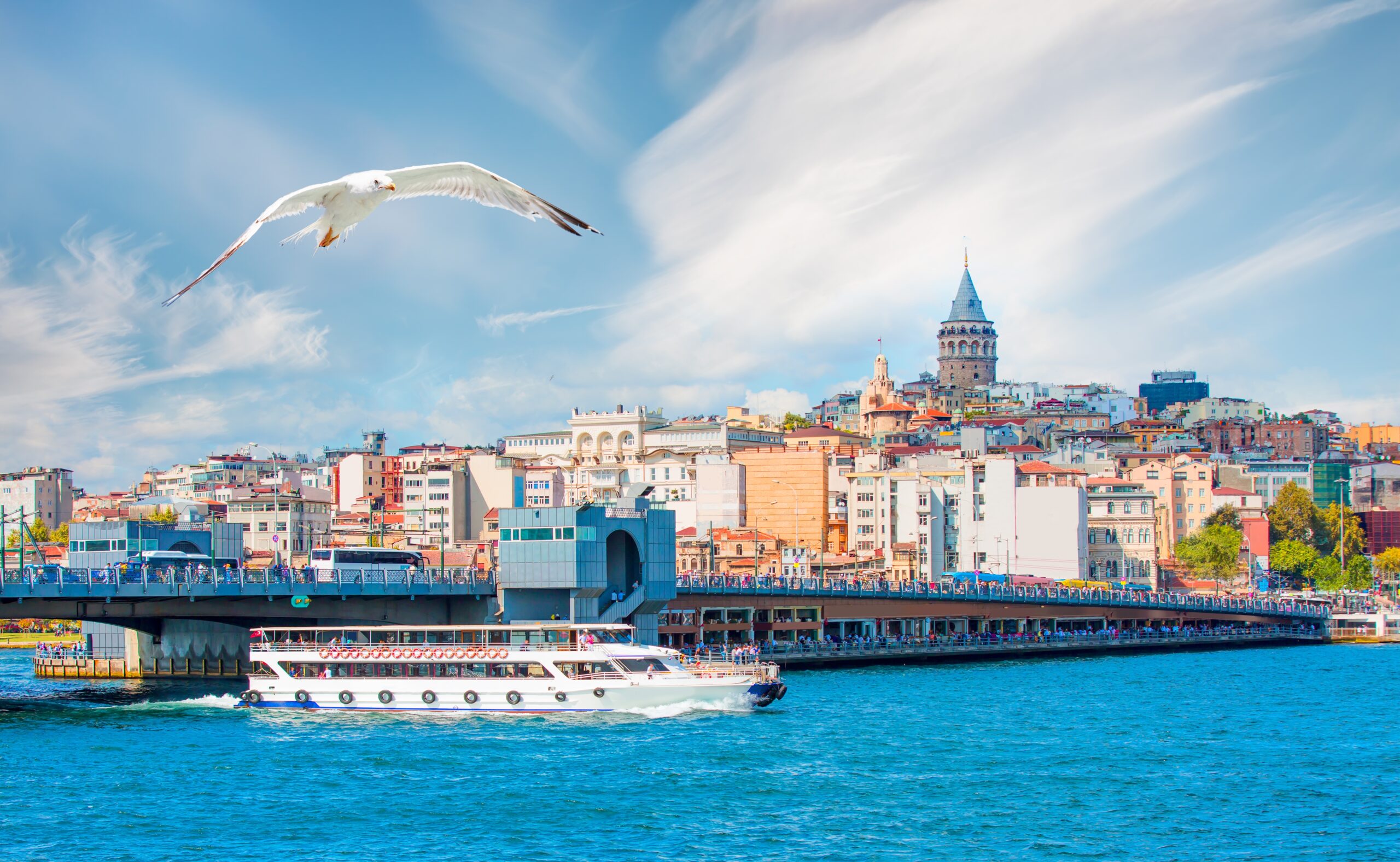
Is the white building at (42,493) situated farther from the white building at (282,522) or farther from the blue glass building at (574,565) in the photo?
the blue glass building at (574,565)

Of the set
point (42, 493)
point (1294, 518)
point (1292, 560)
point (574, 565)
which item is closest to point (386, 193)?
point (574, 565)

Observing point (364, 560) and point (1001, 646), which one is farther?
point (1001, 646)

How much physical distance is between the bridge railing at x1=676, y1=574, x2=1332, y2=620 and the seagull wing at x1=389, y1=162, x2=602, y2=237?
4914 centimetres

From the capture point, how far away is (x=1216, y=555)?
131000 mm

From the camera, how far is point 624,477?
14788 cm

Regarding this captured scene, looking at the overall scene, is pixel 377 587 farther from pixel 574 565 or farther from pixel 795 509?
pixel 795 509

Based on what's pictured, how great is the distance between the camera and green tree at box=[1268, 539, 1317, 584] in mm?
133250

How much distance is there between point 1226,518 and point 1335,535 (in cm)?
1338

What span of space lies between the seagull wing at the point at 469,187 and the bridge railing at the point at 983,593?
49.1 meters

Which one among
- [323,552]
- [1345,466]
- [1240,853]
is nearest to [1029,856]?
[1240,853]

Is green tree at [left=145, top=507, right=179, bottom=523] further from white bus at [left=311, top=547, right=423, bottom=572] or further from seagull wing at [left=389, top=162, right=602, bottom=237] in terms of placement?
seagull wing at [left=389, top=162, right=602, bottom=237]

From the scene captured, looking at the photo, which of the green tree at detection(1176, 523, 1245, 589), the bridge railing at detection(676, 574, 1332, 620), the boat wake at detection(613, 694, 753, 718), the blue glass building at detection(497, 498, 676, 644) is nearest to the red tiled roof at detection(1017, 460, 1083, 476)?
the green tree at detection(1176, 523, 1245, 589)

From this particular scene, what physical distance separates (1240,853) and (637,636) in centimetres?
3494

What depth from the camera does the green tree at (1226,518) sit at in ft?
453
